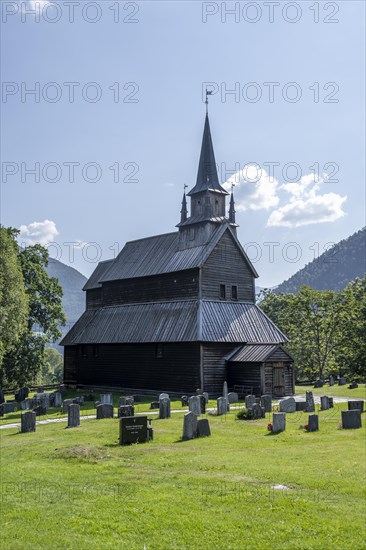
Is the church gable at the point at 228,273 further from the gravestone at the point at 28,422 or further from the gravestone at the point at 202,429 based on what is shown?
the gravestone at the point at 202,429

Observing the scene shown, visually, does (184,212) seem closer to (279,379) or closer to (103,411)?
(279,379)

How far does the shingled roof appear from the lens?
123 ft

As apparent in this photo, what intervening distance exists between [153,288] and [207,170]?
434 inches

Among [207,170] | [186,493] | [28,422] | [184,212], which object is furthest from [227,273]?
[186,493]

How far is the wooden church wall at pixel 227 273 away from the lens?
1570 inches

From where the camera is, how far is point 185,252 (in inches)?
1673

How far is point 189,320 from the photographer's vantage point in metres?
38.1

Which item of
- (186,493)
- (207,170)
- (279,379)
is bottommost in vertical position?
(186,493)

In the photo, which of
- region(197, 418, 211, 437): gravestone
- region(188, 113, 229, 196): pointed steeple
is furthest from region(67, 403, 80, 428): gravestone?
region(188, 113, 229, 196): pointed steeple

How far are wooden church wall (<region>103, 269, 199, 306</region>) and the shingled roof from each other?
23.6 inches

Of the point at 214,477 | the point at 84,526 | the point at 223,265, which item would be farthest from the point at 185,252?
the point at 84,526

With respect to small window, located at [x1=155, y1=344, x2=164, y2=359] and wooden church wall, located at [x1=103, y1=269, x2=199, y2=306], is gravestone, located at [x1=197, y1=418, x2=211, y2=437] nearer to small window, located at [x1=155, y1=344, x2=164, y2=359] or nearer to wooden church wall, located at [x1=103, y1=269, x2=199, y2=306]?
small window, located at [x1=155, y1=344, x2=164, y2=359]

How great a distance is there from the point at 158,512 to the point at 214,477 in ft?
8.98

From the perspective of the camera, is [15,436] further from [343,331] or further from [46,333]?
[343,331]
